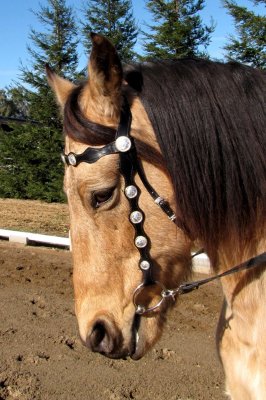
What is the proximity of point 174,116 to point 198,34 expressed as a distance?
1371 centimetres

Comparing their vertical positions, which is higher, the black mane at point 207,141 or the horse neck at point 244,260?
the black mane at point 207,141

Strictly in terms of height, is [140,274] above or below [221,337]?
above

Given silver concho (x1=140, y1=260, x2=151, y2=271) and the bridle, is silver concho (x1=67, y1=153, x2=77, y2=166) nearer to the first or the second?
the bridle

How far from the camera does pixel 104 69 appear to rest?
169cm

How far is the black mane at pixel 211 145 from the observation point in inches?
69.2

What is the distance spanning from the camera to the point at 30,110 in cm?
1753

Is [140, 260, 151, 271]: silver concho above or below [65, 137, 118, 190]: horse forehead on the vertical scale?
below

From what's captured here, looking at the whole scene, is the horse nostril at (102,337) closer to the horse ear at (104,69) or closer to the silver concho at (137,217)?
the silver concho at (137,217)

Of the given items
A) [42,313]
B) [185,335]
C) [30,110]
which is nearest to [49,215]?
[30,110]

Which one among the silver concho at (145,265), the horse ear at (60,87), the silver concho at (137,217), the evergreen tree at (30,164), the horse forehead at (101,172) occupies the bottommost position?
the evergreen tree at (30,164)

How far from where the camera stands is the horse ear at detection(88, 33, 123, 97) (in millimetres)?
1611

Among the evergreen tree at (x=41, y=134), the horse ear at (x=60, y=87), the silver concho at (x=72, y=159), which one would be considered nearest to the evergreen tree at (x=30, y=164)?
the evergreen tree at (x=41, y=134)

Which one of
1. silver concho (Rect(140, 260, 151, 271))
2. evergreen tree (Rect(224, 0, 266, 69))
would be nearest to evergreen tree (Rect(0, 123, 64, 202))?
evergreen tree (Rect(224, 0, 266, 69))

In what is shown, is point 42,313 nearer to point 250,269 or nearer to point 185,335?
point 185,335
